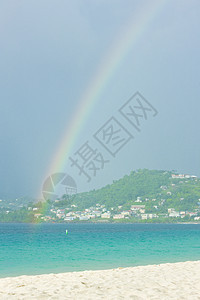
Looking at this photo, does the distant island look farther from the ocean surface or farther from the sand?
the sand

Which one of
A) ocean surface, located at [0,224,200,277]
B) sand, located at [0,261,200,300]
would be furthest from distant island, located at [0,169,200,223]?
sand, located at [0,261,200,300]

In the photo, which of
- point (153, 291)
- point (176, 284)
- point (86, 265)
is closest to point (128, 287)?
point (153, 291)

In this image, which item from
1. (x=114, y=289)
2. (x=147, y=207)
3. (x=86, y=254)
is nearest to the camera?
(x=114, y=289)

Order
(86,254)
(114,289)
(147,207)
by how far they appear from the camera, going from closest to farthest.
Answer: (114,289) → (86,254) → (147,207)

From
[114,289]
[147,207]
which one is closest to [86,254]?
[114,289]

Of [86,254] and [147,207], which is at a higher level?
[147,207]

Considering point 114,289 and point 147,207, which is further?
point 147,207

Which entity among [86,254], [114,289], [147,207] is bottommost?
[86,254]

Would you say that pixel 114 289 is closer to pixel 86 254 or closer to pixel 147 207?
pixel 86 254

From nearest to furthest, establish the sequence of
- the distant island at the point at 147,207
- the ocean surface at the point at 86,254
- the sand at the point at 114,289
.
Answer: the sand at the point at 114,289, the ocean surface at the point at 86,254, the distant island at the point at 147,207

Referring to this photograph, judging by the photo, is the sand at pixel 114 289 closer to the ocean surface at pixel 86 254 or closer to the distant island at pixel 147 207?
the ocean surface at pixel 86 254

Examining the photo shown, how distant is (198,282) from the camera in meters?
12.5

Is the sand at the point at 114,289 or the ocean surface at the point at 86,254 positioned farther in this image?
the ocean surface at the point at 86,254

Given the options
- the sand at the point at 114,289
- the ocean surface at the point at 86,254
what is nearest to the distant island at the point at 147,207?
the ocean surface at the point at 86,254
